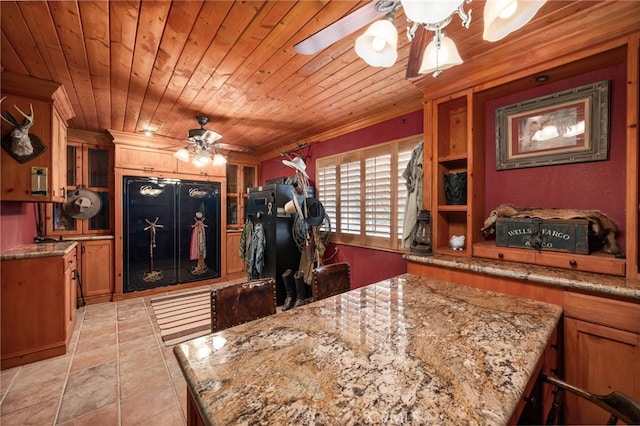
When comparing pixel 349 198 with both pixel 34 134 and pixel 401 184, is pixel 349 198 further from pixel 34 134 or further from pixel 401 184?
pixel 34 134

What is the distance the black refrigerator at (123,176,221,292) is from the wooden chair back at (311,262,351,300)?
3.42m

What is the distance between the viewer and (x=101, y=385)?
205 cm

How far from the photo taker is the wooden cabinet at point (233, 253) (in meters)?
5.02

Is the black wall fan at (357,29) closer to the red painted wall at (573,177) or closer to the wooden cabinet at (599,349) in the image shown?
the red painted wall at (573,177)

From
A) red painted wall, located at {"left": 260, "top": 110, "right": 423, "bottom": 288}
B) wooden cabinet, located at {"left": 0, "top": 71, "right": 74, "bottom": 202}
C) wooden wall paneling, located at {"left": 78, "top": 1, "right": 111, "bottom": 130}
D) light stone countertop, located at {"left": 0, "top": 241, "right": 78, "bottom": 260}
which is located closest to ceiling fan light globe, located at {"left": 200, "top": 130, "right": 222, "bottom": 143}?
wooden wall paneling, located at {"left": 78, "top": 1, "right": 111, "bottom": 130}

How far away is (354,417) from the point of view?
633 mm

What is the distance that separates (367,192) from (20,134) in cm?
343

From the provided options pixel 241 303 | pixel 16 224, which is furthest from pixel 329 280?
pixel 16 224

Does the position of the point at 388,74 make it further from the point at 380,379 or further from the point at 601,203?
the point at 380,379

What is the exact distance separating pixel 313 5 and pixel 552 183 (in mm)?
2037

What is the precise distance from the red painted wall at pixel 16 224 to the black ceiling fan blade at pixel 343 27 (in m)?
3.19

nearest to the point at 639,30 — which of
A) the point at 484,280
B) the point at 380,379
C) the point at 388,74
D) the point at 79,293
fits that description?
the point at 388,74

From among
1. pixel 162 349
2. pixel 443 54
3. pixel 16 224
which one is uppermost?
pixel 443 54

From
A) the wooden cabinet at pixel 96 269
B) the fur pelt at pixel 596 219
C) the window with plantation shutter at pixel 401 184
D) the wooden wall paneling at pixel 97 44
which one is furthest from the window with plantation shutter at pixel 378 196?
the wooden cabinet at pixel 96 269
